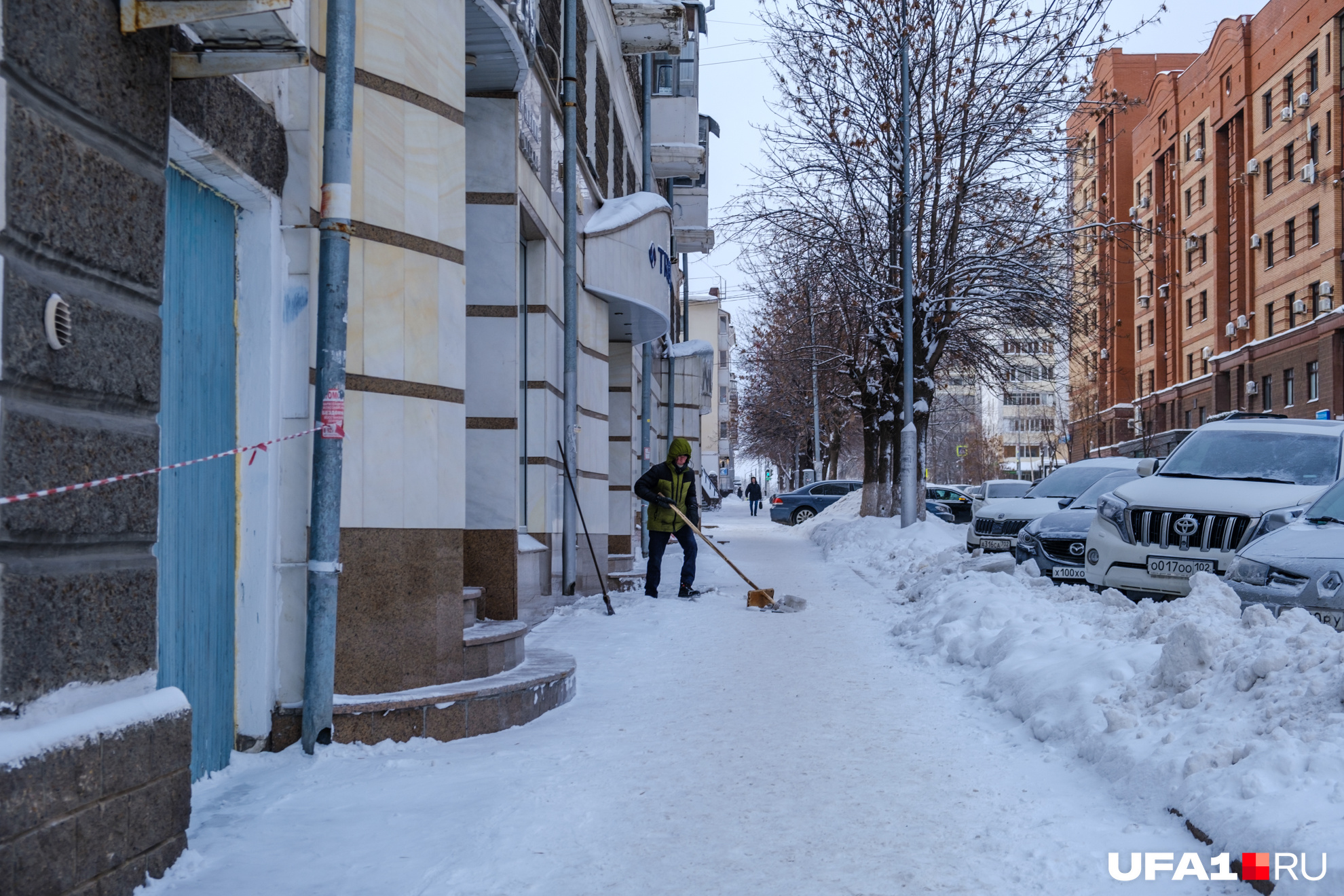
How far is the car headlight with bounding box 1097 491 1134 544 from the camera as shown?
1110cm

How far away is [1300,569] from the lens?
7.65 meters

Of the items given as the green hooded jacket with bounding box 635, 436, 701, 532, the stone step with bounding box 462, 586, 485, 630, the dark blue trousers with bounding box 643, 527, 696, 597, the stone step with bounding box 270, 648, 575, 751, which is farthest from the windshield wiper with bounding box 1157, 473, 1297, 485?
the stone step with bounding box 270, 648, 575, 751

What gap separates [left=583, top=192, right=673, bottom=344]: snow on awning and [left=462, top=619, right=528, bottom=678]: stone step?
712 cm

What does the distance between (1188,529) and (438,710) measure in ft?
24.5

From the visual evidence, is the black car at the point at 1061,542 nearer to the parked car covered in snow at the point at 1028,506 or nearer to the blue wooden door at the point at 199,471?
the parked car covered in snow at the point at 1028,506

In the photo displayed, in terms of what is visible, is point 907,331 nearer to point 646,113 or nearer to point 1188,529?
point 646,113

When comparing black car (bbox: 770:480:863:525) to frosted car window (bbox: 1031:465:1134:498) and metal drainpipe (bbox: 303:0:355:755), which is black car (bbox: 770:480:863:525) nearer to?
frosted car window (bbox: 1031:465:1134:498)

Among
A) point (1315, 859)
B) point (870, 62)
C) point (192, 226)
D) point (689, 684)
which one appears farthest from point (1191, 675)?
point (870, 62)

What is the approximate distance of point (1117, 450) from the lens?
62.2m

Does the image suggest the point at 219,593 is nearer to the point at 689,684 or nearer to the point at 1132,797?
the point at 689,684

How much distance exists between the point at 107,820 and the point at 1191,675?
4.49 m

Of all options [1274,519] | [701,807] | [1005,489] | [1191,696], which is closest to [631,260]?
[1274,519]

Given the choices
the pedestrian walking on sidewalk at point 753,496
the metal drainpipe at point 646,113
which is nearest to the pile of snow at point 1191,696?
the metal drainpipe at point 646,113

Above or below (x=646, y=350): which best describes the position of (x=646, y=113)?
above
